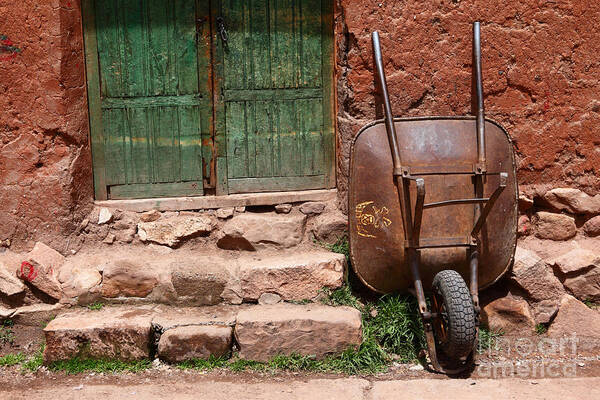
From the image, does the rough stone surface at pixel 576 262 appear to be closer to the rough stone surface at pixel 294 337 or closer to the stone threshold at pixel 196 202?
the rough stone surface at pixel 294 337

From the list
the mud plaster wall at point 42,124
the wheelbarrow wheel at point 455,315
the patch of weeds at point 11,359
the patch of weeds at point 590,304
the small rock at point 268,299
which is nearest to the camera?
the wheelbarrow wheel at point 455,315

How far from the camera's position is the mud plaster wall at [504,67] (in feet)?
14.0

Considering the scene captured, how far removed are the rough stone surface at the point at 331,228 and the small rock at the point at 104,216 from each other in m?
1.23

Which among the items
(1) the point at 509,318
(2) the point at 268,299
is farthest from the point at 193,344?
(1) the point at 509,318

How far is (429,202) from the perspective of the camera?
3.99 metres

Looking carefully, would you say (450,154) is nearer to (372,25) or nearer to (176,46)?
(372,25)

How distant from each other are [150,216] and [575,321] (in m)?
2.55

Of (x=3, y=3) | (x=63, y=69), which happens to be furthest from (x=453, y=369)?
(x=3, y=3)

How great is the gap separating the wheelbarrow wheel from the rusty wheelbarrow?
46mm

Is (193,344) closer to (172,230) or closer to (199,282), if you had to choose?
(199,282)

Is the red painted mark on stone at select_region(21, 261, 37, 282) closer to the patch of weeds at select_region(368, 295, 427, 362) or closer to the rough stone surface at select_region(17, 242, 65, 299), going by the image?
the rough stone surface at select_region(17, 242, 65, 299)

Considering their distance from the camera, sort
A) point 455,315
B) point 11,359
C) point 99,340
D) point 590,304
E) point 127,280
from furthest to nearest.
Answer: point 590,304 → point 127,280 → point 11,359 → point 99,340 → point 455,315

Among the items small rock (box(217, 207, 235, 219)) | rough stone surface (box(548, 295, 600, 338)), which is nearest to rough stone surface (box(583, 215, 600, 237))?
rough stone surface (box(548, 295, 600, 338))

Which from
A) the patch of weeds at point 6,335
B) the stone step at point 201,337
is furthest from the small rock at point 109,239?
the patch of weeds at point 6,335
